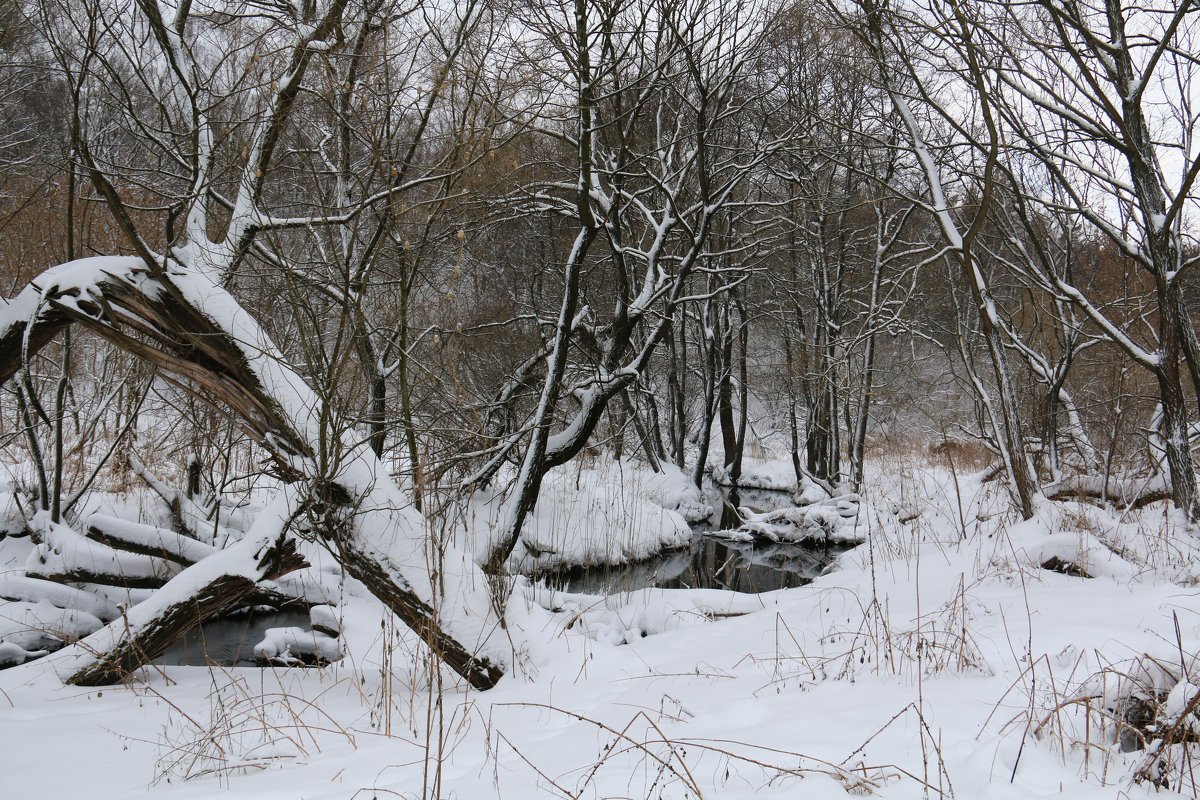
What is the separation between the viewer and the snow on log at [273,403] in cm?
366

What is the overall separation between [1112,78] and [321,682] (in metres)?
6.69

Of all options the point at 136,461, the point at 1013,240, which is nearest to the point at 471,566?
the point at 136,461

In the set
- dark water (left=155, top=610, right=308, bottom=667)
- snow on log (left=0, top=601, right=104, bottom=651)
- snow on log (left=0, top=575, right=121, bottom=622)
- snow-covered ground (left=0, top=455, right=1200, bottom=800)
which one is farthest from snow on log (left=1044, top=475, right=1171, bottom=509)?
snow on log (left=0, top=575, right=121, bottom=622)

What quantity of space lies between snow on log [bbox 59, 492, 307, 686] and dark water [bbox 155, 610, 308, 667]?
1095 millimetres

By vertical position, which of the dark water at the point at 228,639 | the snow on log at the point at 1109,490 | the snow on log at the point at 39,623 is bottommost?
the dark water at the point at 228,639

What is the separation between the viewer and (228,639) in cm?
614

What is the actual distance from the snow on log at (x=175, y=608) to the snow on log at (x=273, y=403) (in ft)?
0.53

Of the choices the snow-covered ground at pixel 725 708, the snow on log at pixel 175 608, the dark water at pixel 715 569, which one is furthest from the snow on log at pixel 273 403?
the dark water at pixel 715 569

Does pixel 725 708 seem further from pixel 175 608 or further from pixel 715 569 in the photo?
pixel 715 569

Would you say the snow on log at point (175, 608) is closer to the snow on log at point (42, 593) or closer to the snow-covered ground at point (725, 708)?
the snow-covered ground at point (725, 708)

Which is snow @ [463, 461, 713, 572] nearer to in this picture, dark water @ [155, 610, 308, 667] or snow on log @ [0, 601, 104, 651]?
dark water @ [155, 610, 308, 667]

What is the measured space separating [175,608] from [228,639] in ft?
8.71

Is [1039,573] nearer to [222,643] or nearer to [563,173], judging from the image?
[222,643]

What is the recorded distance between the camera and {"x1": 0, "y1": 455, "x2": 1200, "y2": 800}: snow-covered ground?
7.59 ft
